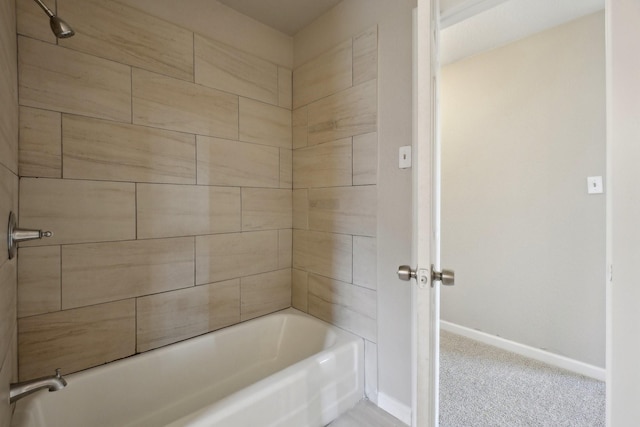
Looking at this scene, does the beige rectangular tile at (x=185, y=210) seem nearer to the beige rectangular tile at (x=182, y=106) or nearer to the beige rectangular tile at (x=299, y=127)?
the beige rectangular tile at (x=182, y=106)

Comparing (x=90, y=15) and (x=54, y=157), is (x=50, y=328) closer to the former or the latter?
(x=54, y=157)

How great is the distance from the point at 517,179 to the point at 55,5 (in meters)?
3.05

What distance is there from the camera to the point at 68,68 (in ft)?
4.39

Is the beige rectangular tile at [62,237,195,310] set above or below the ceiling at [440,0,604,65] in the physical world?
below

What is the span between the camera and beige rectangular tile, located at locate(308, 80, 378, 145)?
168cm

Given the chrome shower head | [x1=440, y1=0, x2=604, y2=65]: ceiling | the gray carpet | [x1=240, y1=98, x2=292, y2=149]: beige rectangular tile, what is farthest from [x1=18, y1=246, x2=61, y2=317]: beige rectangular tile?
[x1=440, y1=0, x2=604, y2=65]: ceiling

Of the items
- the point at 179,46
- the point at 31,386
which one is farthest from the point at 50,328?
the point at 179,46

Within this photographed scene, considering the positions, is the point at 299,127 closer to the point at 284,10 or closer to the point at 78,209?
the point at 284,10

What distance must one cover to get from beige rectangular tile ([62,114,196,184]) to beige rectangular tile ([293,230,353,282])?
878mm

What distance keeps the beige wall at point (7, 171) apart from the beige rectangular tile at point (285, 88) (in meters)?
1.37

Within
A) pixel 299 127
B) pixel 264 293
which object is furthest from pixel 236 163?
pixel 264 293

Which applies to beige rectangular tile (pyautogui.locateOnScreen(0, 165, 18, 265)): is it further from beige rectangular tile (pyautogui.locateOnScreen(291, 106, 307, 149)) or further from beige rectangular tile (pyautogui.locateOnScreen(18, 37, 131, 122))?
beige rectangular tile (pyautogui.locateOnScreen(291, 106, 307, 149))

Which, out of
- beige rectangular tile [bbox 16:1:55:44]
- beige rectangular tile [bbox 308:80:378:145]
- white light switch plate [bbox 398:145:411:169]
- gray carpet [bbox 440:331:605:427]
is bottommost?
gray carpet [bbox 440:331:605:427]

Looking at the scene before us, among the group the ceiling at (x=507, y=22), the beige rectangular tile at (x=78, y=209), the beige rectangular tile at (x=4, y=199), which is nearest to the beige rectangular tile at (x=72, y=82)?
the beige rectangular tile at (x=78, y=209)
